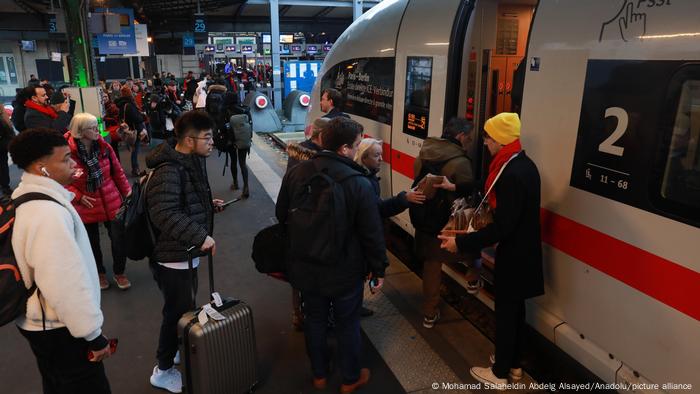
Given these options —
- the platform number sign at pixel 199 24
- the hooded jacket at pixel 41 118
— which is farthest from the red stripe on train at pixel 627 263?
the platform number sign at pixel 199 24

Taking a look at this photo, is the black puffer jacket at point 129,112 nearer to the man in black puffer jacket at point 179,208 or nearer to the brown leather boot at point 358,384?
the man in black puffer jacket at point 179,208

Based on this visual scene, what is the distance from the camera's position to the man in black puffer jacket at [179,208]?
115 inches

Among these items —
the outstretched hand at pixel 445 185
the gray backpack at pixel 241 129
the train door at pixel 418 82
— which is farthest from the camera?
the gray backpack at pixel 241 129

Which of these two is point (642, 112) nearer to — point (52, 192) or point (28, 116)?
point (52, 192)

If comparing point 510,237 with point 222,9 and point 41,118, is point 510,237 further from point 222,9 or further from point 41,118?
point 222,9

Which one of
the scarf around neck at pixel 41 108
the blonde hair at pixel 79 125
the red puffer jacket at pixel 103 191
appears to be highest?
the blonde hair at pixel 79 125

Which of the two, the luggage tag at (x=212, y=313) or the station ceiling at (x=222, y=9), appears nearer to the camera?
the luggage tag at (x=212, y=313)

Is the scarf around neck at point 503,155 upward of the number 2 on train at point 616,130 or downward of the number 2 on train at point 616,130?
downward

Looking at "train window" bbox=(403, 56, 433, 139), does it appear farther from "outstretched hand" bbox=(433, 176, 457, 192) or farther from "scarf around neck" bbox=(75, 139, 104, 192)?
"scarf around neck" bbox=(75, 139, 104, 192)

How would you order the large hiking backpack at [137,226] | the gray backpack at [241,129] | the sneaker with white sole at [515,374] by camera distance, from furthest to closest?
the gray backpack at [241,129], the sneaker with white sole at [515,374], the large hiking backpack at [137,226]

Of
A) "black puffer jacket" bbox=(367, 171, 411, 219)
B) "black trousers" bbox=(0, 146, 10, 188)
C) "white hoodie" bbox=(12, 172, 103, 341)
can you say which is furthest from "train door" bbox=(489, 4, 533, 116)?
"black trousers" bbox=(0, 146, 10, 188)

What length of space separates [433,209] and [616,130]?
1463mm

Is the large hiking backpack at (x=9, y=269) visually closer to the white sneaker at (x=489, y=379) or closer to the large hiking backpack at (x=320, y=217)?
the large hiking backpack at (x=320, y=217)

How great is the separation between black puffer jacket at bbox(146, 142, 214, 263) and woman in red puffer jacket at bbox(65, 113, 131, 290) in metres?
1.51
